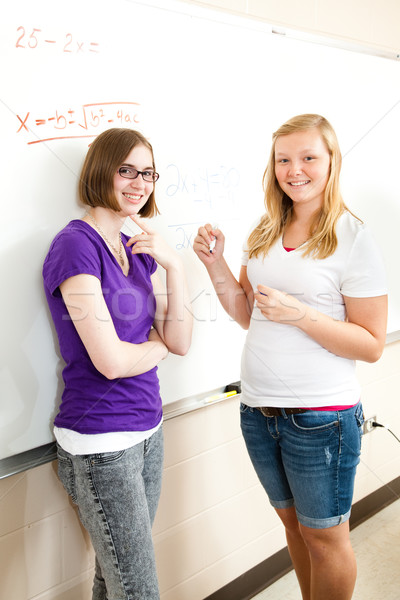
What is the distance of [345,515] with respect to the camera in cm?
111

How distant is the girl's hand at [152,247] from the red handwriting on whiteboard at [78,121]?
222 millimetres

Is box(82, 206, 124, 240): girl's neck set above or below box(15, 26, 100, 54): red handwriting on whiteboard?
below

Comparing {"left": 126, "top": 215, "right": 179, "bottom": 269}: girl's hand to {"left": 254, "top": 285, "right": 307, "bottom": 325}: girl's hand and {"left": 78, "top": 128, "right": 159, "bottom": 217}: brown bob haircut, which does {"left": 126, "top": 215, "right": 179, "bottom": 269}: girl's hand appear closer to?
{"left": 78, "top": 128, "right": 159, "bottom": 217}: brown bob haircut

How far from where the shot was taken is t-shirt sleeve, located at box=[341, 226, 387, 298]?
40.3 inches

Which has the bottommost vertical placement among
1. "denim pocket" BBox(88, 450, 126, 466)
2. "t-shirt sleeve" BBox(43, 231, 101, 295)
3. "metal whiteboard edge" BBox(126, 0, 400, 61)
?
"denim pocket" BBox(88, 450, 126, 466)

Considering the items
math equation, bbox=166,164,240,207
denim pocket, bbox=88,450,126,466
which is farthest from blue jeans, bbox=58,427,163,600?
math equation, bbox=166,164,240,207

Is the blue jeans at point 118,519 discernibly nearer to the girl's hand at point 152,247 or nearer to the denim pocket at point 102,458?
the denim pocket at point 102,458

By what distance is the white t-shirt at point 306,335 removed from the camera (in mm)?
1034

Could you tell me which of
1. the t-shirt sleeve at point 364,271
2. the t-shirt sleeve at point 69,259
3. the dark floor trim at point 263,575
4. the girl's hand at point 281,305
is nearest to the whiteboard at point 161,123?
the t-shirt sleeve at point 69,259

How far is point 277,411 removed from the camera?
1109 millimetres

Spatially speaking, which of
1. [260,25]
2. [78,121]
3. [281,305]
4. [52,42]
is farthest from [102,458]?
[260,25]

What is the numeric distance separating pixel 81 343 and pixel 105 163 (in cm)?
38

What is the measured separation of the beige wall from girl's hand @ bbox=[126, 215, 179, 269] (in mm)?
524

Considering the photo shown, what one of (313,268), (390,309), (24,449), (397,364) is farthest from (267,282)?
(397,364)
